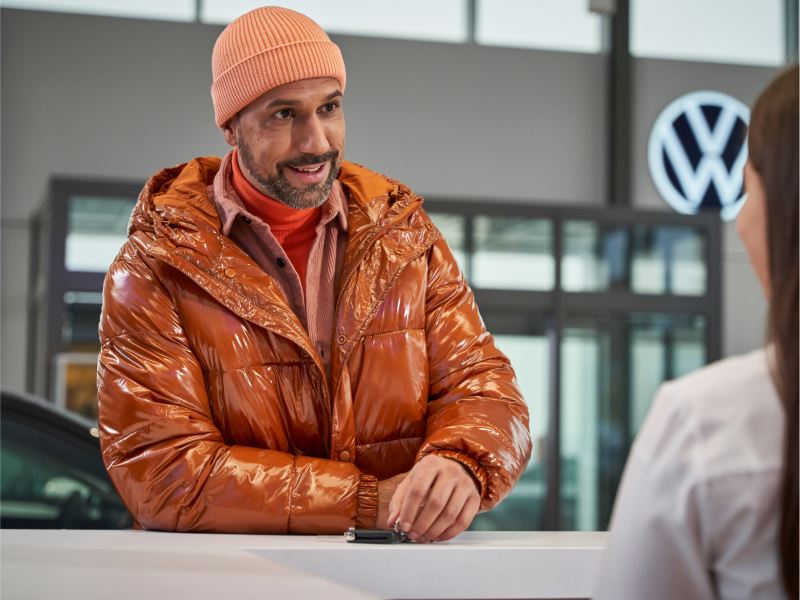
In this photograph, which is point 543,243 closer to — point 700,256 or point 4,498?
point 700,256

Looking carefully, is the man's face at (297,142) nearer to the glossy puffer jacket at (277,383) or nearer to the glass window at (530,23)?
the glossy puffer jacket at (277,383)

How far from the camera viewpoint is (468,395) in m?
1.87

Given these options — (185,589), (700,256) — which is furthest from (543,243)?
(185,589)

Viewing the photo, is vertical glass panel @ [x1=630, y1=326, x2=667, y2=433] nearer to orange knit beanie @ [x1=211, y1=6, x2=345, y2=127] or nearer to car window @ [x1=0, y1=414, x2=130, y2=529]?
car window @ [x1=0, y1=414, x2=130, y2=529]

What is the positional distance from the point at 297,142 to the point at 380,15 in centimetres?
705

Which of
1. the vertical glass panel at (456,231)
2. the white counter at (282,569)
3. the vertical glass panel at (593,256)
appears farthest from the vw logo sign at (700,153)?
the white counter at (282,569)

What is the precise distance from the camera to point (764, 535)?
0.76 m

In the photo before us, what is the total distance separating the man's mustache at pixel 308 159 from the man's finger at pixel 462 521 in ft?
2.11

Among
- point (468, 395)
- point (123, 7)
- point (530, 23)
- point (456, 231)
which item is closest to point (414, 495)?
point (468, 395)

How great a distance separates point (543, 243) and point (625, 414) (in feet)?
4.95

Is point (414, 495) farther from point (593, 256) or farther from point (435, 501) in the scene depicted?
point (593, 256)

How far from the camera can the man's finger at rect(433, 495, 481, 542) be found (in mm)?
1565

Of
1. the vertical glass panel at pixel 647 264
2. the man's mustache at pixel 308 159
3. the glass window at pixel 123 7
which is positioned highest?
the glass window at pixel 123 7

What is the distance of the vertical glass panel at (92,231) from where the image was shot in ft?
23.0
